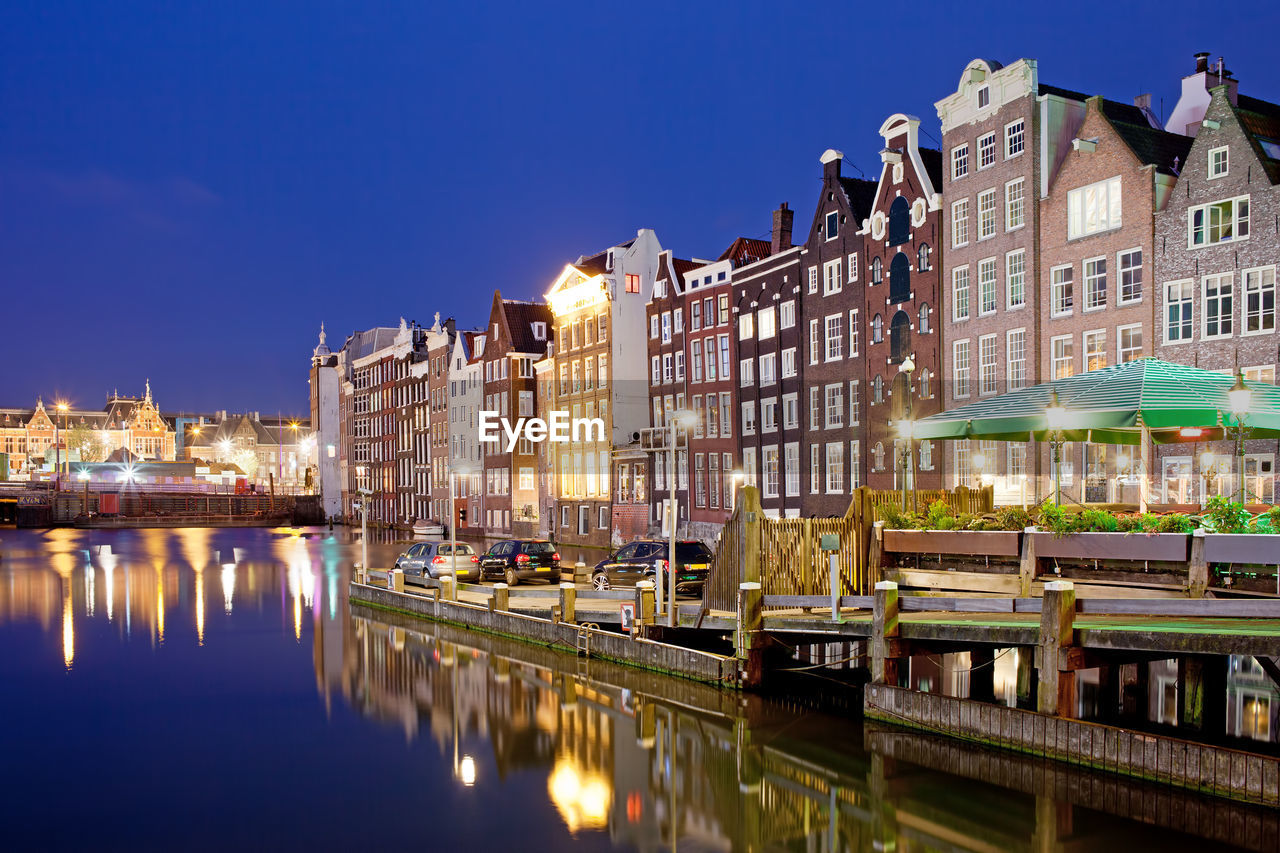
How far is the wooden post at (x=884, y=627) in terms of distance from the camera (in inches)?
811

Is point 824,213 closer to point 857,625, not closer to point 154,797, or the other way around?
point 857,625

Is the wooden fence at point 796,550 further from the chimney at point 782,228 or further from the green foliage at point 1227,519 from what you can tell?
the chimney at point 782,228

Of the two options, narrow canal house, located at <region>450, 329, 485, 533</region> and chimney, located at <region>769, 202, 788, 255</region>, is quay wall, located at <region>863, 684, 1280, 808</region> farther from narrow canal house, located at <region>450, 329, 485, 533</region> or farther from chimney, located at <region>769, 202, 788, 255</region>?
narrow canal house, located at <region>450, 329, 485, 533</region>

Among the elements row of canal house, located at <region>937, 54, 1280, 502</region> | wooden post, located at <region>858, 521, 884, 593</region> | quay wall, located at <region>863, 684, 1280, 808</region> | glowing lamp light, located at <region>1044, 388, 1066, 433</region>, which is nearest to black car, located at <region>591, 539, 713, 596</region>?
wooden post, located at <region>858, 521, 884, 593</region>

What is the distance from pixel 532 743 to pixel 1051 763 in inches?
410

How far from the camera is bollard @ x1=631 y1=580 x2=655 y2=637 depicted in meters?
27.5

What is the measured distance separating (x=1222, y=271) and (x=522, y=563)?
2571 centimetres

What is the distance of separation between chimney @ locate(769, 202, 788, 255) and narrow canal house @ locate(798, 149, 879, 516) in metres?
4.67

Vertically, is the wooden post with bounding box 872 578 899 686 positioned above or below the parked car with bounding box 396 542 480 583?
above

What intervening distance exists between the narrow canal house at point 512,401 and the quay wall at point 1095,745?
6460 centimetres

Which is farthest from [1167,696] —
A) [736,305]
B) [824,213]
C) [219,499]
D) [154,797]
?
[219,499]

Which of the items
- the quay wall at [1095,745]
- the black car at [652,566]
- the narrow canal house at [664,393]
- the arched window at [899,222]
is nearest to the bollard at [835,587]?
the quay wall at [1095,745]

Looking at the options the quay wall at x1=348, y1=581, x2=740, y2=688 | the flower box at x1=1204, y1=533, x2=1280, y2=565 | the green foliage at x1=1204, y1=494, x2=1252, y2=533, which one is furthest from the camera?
the quay wall at x1=348, y1=581, x2=740, y2=688

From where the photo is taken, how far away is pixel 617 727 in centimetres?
2355
